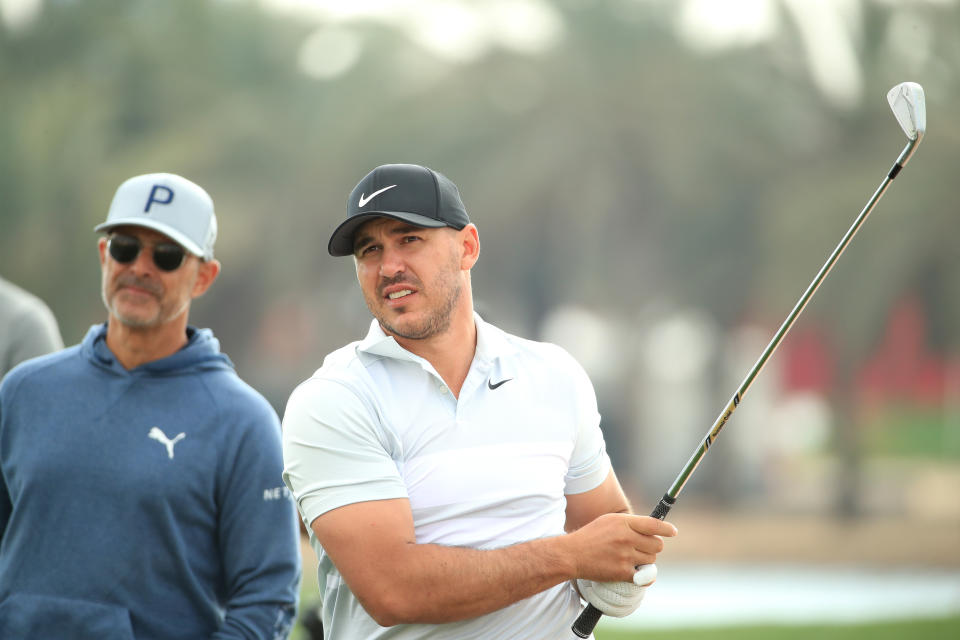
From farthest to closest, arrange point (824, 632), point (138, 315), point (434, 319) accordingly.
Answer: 1. point (824, 632)
2. point (138, 315)
3. point (434, 319)

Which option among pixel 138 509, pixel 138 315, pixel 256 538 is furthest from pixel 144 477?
pixel 138 315

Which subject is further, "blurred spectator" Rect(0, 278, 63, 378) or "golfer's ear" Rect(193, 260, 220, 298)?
"blurred spectator" Rect(0, 278, 63, 378)

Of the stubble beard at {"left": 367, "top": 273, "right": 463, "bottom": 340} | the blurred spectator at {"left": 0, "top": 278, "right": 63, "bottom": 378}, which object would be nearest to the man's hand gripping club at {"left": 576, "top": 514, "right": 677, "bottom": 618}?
the stubble beard at {"left": 367, "top": 273, "right": 463, "bottom": 340}

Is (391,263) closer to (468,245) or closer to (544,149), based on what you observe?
(468,245)

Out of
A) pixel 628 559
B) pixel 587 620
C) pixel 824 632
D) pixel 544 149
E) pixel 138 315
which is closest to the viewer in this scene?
pixel 628 559

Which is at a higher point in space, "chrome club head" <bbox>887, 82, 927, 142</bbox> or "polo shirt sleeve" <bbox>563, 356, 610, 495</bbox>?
"chrome club head" <bbox>887, 82, 927, 142</bbox>

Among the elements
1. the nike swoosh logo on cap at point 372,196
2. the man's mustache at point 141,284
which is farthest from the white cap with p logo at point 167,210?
the nike swoosh logo on cap at point 372,196

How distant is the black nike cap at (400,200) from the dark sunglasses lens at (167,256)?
2.06ft

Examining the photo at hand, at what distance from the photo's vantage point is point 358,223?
133 inches

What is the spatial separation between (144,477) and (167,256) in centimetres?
69

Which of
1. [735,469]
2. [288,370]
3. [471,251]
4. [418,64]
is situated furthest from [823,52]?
[471,251]

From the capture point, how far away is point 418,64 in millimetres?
22469

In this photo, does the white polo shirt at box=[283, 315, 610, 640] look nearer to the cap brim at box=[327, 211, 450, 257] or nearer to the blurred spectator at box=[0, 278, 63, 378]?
the cap brim at box=[327, 211, 450, 257]

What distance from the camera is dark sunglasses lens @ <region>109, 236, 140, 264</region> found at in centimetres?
380
